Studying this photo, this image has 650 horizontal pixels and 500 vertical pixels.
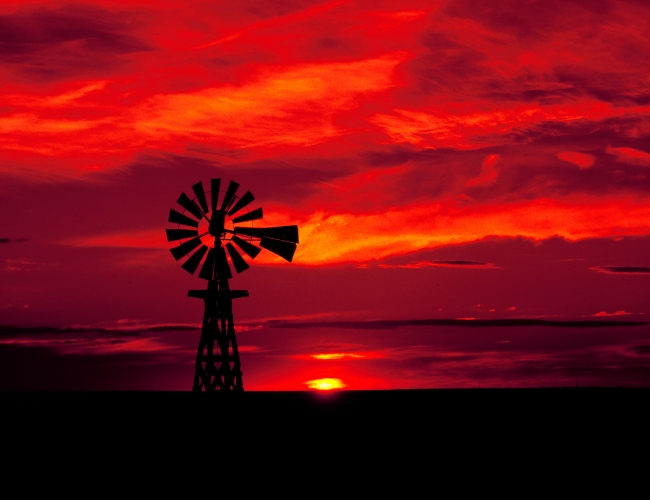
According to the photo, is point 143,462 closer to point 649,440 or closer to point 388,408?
point 649,440

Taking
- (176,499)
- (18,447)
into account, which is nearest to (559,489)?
(176,499)

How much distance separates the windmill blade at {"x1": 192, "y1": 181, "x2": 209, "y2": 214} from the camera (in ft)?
126

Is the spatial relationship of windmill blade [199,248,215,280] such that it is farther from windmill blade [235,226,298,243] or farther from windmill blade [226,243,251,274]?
windmill blade [235,226,298,243]

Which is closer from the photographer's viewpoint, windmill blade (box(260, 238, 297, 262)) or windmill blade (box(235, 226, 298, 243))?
windmill blade (box(260, 238, 297, 262))

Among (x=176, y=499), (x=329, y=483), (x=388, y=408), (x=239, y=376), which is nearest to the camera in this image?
(x=176, y=499)

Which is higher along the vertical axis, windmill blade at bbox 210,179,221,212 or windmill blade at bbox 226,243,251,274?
windmill blade at bbox 210,179,221,212

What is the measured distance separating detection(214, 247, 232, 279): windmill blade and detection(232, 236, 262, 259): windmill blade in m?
0.69

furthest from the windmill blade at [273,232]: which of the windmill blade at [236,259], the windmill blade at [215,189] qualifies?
the windmill blade at [215,189]

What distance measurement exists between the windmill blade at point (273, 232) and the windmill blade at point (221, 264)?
109cm

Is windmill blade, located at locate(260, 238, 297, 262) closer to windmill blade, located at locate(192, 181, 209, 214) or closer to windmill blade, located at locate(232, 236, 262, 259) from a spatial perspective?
windmill blade, located at locate(232, 236, 262, 259)

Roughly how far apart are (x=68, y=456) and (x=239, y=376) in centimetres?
1363

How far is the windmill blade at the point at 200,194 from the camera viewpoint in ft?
126

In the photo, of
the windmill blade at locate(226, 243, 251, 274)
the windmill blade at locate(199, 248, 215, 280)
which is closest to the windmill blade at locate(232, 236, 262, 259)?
the windmill blade at locate(226, 243, 251, 274)

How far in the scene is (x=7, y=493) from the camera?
20.4 meters
